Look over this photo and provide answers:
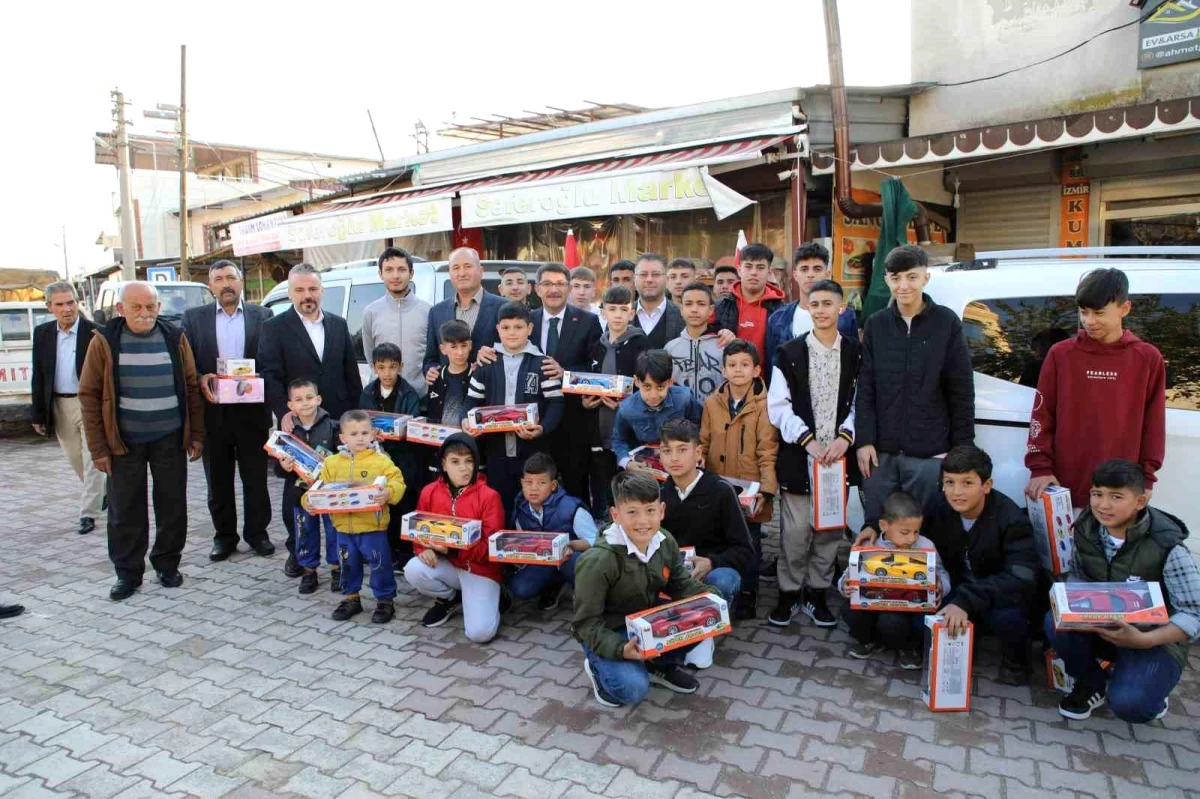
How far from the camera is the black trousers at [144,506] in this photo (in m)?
4.95

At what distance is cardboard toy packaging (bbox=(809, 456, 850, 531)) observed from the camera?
13.1 ft

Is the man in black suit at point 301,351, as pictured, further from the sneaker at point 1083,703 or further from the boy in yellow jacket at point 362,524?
the sneaker at point 1083,703

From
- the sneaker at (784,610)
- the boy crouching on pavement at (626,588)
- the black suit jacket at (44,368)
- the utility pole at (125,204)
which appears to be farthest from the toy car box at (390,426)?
the utility pole at (125,204)

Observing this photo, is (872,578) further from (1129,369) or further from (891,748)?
(1129,369)

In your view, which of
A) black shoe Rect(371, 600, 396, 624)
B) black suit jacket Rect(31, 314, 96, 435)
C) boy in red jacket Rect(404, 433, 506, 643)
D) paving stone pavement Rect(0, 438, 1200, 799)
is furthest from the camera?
black suit jacket Rect(31, 314, 96, 435)

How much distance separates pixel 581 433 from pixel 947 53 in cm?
790

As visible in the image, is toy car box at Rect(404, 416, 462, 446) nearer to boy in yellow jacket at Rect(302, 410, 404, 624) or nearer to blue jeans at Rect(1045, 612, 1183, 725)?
boy in yellow jacket at Rect(302, 410, 404, 624)

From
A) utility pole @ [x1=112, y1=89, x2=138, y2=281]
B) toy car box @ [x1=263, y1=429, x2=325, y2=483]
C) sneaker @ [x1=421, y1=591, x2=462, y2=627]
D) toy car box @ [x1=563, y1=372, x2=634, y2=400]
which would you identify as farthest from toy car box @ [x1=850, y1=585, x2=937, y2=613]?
utility pole @ [x1=112, y1=89, x2=138, y2=281]

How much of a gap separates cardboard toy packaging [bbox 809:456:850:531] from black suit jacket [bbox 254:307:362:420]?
131 inches

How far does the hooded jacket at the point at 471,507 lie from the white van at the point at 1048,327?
2692 mm

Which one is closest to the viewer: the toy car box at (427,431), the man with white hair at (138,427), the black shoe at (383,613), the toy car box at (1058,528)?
the toy car box at (1058,528)

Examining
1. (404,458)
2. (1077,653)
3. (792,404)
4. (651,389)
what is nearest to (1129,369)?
(1077,653)

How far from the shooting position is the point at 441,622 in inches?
173

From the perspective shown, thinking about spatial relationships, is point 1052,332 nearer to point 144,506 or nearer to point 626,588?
point 626,588
